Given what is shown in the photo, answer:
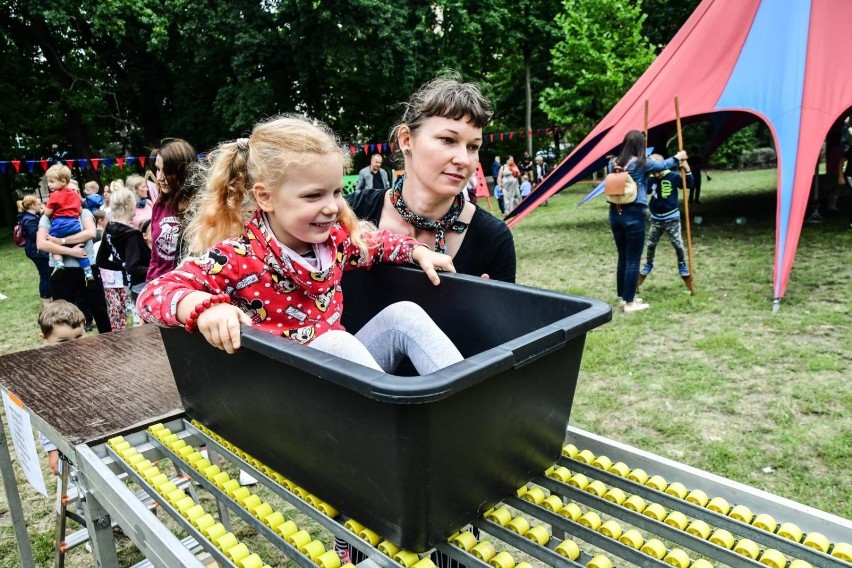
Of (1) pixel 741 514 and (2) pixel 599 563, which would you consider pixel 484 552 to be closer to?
(2) pixel 599 563

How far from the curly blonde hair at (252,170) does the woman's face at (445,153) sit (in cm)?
23

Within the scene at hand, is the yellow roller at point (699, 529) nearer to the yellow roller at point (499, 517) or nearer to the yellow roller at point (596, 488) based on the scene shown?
the yellow roller at point (596, 488)

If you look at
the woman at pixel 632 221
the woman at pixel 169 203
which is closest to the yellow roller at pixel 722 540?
the woman at pixel 169 203

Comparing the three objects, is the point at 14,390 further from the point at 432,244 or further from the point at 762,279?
the point at 762,279

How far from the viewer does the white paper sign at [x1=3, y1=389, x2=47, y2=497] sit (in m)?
1.72

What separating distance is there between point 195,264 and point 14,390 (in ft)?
2.84

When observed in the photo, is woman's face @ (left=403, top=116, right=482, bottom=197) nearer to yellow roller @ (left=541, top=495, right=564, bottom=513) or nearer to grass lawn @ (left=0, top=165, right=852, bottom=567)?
yellow roller @ (left=541, top=495, right=564, bottom=513)

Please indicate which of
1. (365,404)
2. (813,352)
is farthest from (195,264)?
(813,352)

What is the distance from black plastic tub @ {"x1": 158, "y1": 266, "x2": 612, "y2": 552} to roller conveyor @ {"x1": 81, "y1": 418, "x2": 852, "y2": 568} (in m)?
0.04

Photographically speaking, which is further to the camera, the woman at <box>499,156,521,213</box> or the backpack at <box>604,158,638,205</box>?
the woman at <box>499,156,521,213</box>

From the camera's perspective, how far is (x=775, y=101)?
650cm

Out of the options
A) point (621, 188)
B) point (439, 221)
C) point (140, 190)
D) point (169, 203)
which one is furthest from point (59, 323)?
point (621, 188)

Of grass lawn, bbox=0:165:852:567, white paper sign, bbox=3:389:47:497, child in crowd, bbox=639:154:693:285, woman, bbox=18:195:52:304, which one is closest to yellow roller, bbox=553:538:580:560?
white paper sign, bbox=3:389:47:497

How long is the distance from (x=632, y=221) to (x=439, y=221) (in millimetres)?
3895
